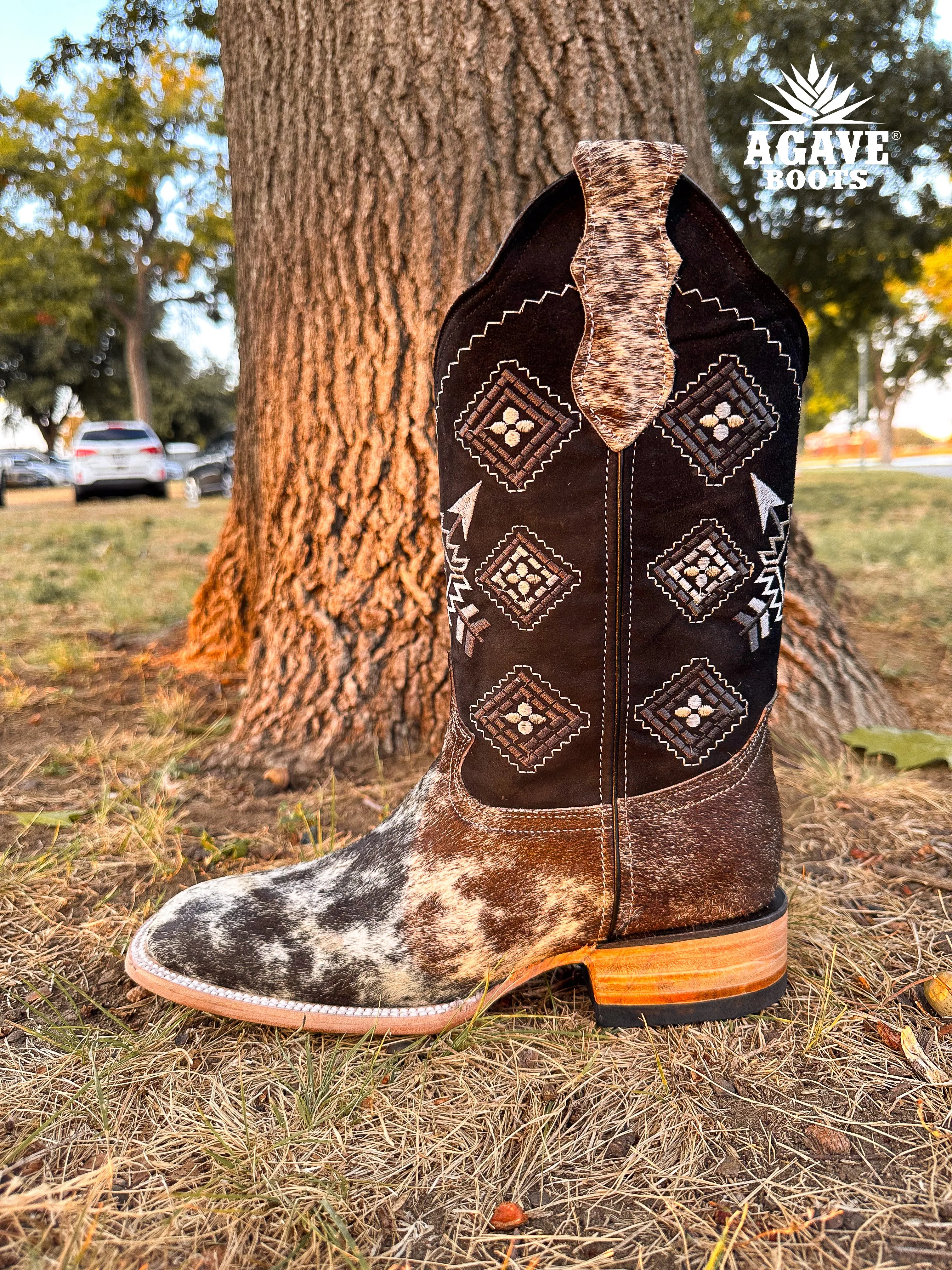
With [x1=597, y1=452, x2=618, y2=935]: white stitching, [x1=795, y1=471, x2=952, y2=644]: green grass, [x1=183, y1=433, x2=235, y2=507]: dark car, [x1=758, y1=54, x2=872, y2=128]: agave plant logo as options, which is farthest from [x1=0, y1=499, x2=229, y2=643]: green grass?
[x1=758, y1=54, x2=872, y2=128]: agave plant logo

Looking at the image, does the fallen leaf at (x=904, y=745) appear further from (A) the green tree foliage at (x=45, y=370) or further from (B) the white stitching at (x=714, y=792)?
(A) the green tree foliage at (x=45, y=370)

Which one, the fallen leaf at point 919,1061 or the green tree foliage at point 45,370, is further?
the green tree foliage at point 45,370

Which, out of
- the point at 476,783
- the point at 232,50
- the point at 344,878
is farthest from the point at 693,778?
the point at 232,50

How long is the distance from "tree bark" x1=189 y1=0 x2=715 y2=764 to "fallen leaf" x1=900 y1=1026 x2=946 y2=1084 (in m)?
1.18

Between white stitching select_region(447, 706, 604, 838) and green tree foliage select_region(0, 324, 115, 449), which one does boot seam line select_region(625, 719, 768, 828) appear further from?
green tree foliage select_region(0, 324, 115, 449)

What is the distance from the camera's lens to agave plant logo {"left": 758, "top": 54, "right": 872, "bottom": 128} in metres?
6.54

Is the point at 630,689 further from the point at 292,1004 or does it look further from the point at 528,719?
the point at 292,1004

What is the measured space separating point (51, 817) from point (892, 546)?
205 inches

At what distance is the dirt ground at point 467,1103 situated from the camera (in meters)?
0.87

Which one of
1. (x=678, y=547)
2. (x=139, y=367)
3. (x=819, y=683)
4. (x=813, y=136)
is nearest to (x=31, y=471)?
(x=139, y=367)

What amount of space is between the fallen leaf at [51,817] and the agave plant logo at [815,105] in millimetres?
6126

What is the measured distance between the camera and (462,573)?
1.20 m

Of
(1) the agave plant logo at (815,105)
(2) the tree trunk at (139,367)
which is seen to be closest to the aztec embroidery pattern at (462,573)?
(1) the agave plant logo at (815,105)

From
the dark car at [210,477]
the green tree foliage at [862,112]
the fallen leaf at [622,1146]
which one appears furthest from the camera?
the dark car at [210,477]
